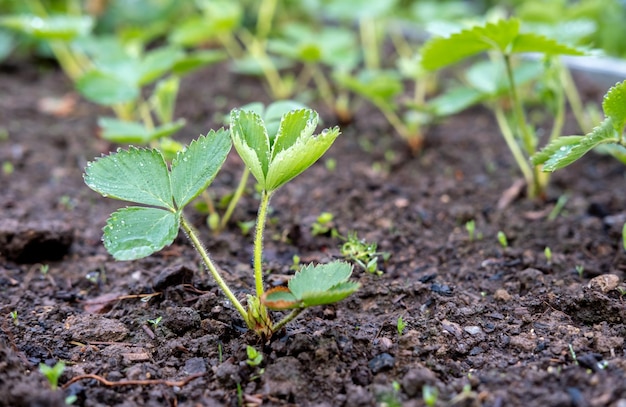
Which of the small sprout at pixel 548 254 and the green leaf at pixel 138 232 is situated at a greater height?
the green leaf at pixel 138 232

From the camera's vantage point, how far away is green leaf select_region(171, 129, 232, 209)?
1.31 metres

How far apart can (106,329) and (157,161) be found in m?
0.42

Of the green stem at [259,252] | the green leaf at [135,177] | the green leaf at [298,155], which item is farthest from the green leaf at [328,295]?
the green leaf at [135,177]

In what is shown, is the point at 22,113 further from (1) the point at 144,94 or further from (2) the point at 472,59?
(2) the point at 472,59

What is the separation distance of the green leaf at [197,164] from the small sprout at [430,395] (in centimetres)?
61

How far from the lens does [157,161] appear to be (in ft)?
4.56

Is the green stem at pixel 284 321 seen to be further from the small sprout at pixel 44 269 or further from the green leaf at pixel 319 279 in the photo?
the small sprout at pixel 44 269

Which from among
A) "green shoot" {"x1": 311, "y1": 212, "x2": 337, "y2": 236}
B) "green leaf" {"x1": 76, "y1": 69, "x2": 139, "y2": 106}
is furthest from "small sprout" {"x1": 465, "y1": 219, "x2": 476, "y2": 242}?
"green leaf" {"x1": 76, "y1": 69, "x2": 139, "y2": 106}

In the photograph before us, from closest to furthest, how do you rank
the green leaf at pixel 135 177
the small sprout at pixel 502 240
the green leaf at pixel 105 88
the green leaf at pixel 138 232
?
the green leaf at pixel 138 232 → the green leaf at pixel 135 177 → the small sprout at pixel 502 240 → the green leaf at pixel 105 88

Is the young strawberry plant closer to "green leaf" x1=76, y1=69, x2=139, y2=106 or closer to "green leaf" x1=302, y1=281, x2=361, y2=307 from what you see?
"green leaf" x1=302, y1=281, x2=361, y2=307

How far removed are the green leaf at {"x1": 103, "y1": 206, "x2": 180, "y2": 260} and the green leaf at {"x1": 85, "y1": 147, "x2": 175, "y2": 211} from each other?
4cm

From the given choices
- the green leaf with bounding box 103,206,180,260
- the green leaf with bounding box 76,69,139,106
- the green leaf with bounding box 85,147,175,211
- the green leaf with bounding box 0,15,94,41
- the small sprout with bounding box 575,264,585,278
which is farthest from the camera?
the green leaf with bounding box 0,15,94,41

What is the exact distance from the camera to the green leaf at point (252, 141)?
1247 millimetres

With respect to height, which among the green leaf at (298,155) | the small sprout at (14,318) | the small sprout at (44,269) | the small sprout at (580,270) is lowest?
the small sprout at (580,270)
